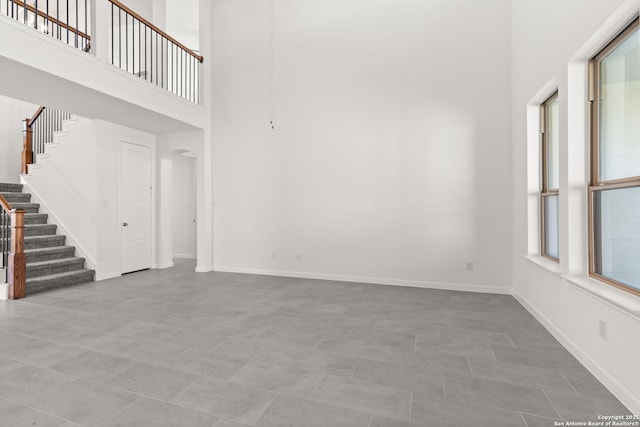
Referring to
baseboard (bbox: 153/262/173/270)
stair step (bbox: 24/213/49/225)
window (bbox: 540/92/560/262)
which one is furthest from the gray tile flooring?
baseboard (bbox: 153/262/173/270)

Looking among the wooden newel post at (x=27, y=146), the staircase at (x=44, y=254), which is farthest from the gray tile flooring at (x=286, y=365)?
the wooden newel post at (x=27, y=146)

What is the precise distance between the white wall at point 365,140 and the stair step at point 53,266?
2.33m

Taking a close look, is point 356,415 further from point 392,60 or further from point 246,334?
point 392,60

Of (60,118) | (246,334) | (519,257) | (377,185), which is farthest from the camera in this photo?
(60,118)

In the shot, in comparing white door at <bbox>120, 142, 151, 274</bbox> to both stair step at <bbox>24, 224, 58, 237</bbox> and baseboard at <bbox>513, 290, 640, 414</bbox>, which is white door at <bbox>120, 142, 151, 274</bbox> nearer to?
stair step at <bbox>24, 224, 58, 237</bbox>

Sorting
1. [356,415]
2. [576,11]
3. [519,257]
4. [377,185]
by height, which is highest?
[576,11]

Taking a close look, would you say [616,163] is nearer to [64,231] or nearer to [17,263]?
[17,263]

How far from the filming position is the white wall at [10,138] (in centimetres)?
714

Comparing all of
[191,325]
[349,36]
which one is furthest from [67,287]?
[349,36]

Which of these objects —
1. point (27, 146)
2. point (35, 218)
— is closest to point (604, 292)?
point (35, 218)

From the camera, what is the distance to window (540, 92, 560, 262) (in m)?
3.55

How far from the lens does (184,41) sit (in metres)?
9.40

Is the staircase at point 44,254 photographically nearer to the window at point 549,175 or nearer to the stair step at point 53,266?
the stair step at point 53,266

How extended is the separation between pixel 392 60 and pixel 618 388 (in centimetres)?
486
